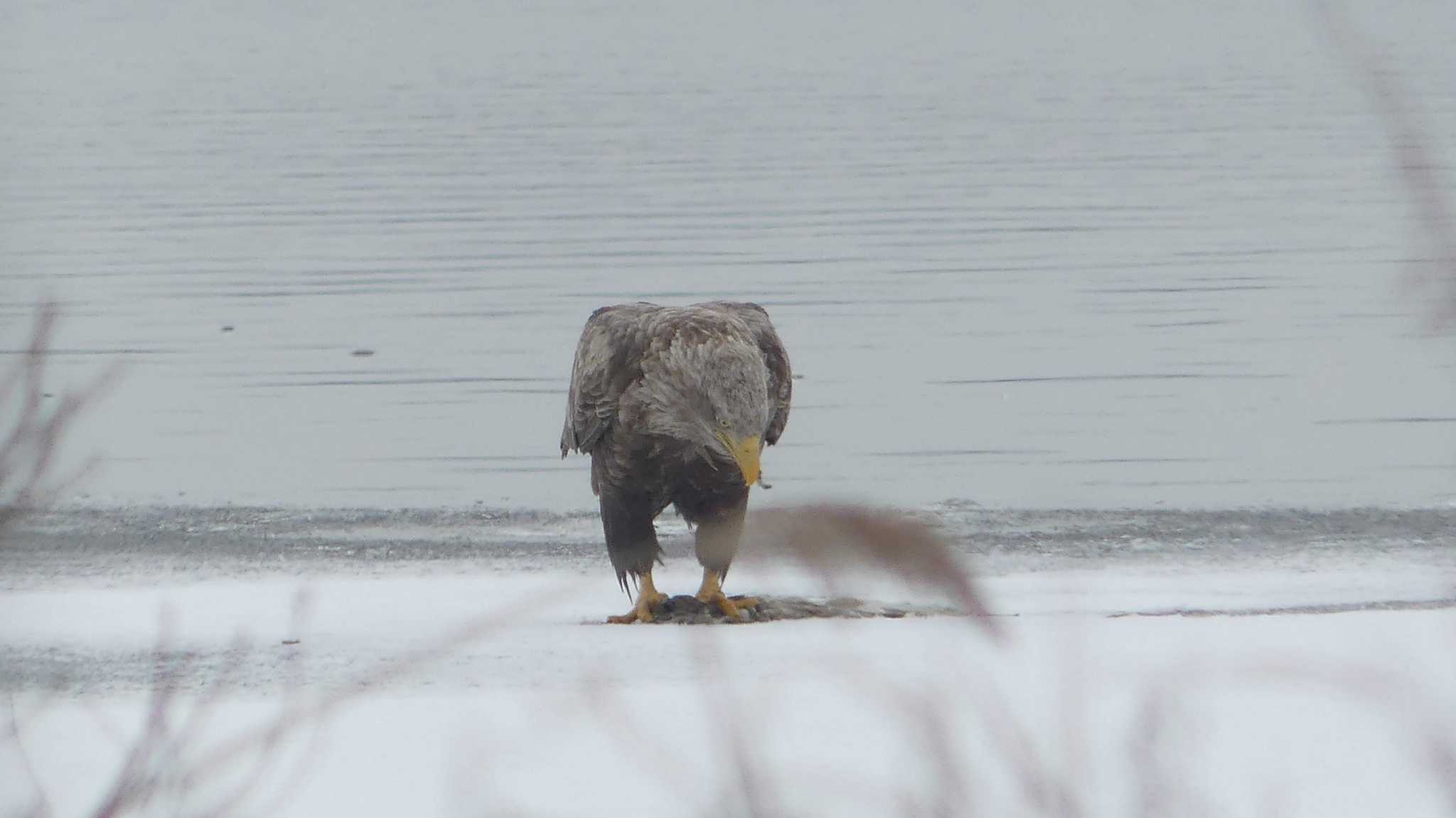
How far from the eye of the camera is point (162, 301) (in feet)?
43.1

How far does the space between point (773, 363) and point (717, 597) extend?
2.38 feet

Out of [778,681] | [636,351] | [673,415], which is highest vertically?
[778,681]

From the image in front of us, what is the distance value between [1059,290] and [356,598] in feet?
26.0

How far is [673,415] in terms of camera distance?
196 inches

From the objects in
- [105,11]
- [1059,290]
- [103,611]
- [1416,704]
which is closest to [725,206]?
[1059,290]

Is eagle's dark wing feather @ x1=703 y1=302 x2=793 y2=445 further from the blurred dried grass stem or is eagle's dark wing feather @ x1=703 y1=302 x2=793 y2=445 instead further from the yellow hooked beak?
the blurred dried grass stem

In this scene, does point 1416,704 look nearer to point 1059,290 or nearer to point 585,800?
point 585,800

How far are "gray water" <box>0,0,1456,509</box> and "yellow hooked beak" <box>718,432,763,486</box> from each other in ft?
5.09

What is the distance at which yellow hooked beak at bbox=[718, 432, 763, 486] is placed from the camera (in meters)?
4.42

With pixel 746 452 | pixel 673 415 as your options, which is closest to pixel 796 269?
pixel 673 415

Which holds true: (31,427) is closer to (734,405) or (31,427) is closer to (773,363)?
(734,405)

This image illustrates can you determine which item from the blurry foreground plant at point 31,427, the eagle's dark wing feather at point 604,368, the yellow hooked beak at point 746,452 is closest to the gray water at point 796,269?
the blurry foreground plant at point 31,427

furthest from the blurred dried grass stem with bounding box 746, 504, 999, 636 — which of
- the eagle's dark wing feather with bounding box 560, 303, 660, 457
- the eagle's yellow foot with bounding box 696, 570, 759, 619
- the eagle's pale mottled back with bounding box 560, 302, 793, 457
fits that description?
the eagle's yellow foot with bounding box 696, 570, 759, 619

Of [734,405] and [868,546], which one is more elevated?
[868,546]
